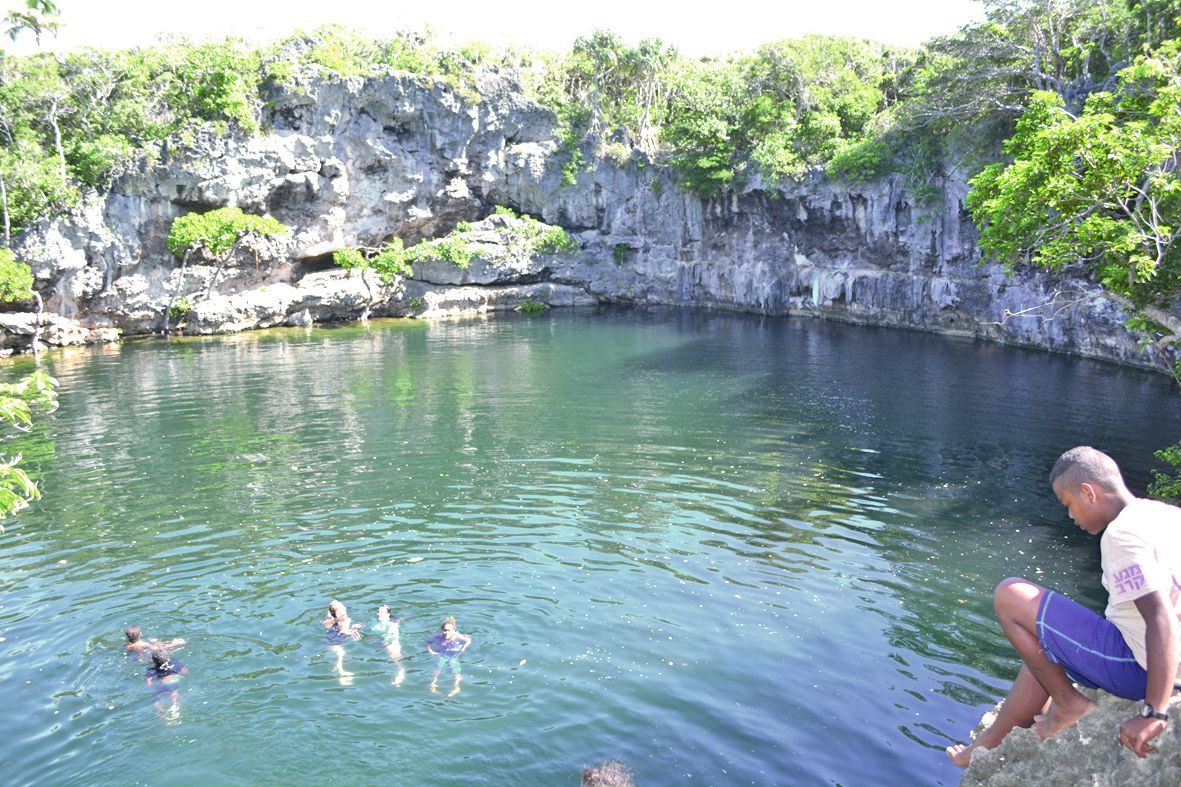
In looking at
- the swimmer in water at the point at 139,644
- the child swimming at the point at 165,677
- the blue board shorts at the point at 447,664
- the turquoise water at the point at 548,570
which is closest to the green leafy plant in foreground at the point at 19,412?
the turquoise water at the point at 548,570

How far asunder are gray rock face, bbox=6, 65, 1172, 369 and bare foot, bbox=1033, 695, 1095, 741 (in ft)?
123

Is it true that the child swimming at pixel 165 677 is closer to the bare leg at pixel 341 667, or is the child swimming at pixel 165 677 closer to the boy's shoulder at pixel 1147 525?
the bare leg at pixel 341 667

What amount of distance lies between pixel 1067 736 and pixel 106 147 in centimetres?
5562

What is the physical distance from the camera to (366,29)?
6106 centimetres

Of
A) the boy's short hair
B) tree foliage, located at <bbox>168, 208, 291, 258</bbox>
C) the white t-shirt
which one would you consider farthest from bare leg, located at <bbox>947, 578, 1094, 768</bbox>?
tree foliage, located at <bbox>168, 208, 291, 258</bbox>

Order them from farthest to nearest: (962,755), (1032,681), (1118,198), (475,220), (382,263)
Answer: (475,220), (382,263), (1118,198), (962,755), (1032,681)

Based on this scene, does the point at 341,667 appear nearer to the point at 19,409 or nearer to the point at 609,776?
the point at 609,776

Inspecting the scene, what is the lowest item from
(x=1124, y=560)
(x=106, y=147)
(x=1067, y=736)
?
(x=1067, y=736)

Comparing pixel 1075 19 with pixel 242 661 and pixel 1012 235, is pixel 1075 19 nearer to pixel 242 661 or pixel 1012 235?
pixel 1012 235

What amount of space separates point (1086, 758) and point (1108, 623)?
1.08 m

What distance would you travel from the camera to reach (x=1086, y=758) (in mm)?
5828

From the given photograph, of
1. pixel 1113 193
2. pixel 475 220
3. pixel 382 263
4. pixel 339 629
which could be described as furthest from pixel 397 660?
pixel 475 220

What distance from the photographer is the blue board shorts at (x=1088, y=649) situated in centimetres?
547

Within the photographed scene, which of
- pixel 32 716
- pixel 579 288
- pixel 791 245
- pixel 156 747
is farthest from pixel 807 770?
pixel 579 288
